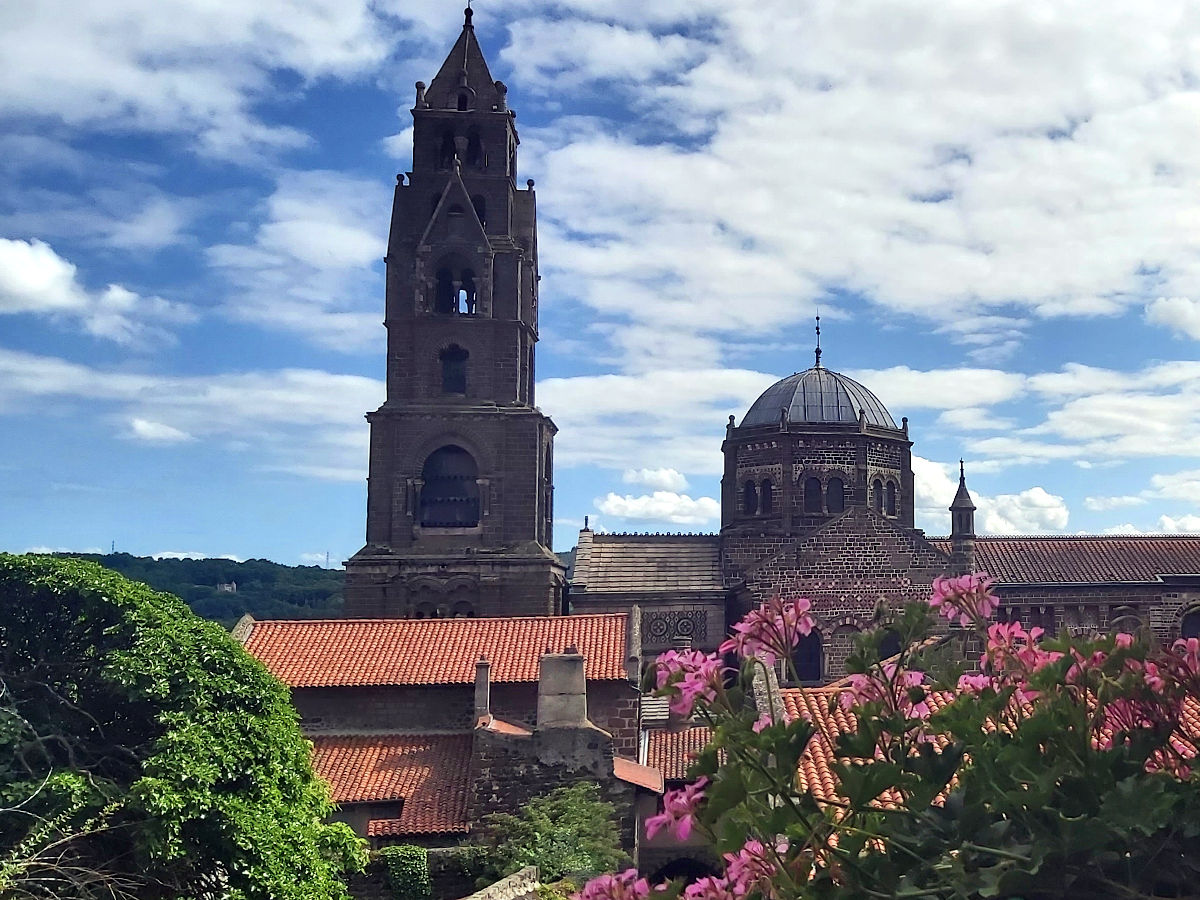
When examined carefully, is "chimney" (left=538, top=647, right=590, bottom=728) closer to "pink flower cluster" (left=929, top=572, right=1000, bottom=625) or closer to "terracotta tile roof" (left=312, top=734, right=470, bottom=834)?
"terracotta tile roof" (left=312, top=734, right=470, bottom=834)

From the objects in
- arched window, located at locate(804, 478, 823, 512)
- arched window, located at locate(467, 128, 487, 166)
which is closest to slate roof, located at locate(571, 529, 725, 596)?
arched window, located at locate(804, 478, 823, 512)

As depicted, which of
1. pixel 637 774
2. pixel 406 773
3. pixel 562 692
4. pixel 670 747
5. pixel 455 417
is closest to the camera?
pixel 562 692

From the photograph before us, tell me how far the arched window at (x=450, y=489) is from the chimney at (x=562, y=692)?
12.1 meters

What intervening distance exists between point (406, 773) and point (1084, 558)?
25739 mm

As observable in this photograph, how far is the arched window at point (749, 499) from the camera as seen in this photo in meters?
38.9

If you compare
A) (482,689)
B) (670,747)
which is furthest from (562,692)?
(670,747)

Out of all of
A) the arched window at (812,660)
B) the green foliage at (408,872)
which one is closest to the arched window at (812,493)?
the arched window at (812,660)

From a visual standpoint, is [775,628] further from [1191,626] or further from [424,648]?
[1191,626]

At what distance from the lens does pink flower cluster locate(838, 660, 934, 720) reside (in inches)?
181

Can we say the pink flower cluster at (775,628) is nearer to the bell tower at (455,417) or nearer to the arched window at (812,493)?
the bell tower at (455,417)

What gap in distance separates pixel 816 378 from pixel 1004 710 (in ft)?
119

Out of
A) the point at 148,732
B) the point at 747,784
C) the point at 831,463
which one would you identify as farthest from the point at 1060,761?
the point at 831,463

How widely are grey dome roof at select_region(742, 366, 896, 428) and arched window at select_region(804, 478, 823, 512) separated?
201 cm

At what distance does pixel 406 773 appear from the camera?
2192 cm
